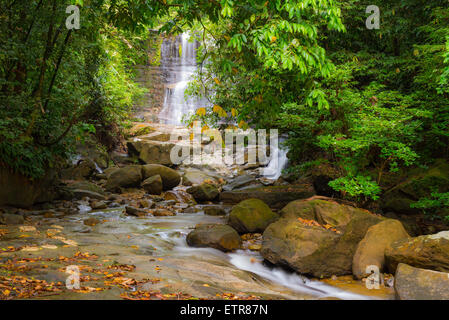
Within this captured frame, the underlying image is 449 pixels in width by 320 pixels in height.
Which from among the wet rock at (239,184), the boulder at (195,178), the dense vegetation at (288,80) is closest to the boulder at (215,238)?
the dense vegetation at (288,80)

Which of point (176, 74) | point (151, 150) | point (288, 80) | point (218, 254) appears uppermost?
point (176, 74)

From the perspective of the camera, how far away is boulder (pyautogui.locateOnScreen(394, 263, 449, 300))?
383 cm

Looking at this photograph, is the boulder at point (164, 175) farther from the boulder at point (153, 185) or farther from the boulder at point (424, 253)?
the boulder at point (424, 253)

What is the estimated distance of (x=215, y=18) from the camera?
15.4 feet

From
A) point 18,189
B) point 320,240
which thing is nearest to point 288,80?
point 320,240

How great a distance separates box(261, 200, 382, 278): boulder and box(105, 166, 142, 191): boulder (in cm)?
774

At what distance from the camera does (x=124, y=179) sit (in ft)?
40.7

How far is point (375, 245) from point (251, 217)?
2788 millimetres

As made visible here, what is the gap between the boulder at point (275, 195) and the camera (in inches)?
392

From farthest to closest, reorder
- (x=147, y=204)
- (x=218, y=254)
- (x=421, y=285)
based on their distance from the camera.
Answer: (x=147, y=204) < (x=218, y=254) < (x=421, y=285)

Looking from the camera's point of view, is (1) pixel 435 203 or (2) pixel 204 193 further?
(2) pixel 204 193

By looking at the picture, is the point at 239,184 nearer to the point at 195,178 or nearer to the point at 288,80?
the point at 195,178

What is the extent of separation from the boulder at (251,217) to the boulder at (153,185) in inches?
211

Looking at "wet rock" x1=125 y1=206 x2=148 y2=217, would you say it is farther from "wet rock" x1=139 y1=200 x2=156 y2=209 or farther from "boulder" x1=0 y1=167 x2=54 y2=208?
"boulder" x1=0 y1=167 x2=54 y2=208
